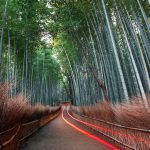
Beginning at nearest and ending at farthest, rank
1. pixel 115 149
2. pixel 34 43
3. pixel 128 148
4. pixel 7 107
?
pixel 7 107, pixel 128 148, pixel 115 149, pixel 34 43

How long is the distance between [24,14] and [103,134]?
9.78 metres

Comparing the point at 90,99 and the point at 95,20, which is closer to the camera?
the point at 95,20

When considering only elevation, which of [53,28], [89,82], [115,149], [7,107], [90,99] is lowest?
[115,149]

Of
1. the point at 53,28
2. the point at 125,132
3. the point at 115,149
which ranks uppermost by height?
the point at 53,28

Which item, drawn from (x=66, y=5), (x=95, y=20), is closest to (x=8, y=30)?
(x=66, y=5)

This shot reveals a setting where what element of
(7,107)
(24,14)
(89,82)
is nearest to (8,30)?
(24,14)

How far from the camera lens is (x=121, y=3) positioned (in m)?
14.5

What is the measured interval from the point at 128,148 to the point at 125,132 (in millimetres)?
428

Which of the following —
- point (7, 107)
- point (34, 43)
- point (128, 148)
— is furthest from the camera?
point (34, 43)

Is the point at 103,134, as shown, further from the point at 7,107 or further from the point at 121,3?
the point at 121,3

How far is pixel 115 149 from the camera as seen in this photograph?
18.8ft

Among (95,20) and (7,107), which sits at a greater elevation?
(95,20)

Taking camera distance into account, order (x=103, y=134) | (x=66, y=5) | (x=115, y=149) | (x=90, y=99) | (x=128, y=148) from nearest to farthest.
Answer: (x=128, y=148)
(x=115, y=149)
(x=103, y=134)
(x=66, y=5)
(x=90, y=99)

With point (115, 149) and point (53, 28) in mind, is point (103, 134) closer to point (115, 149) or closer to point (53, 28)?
point (115, 149)
